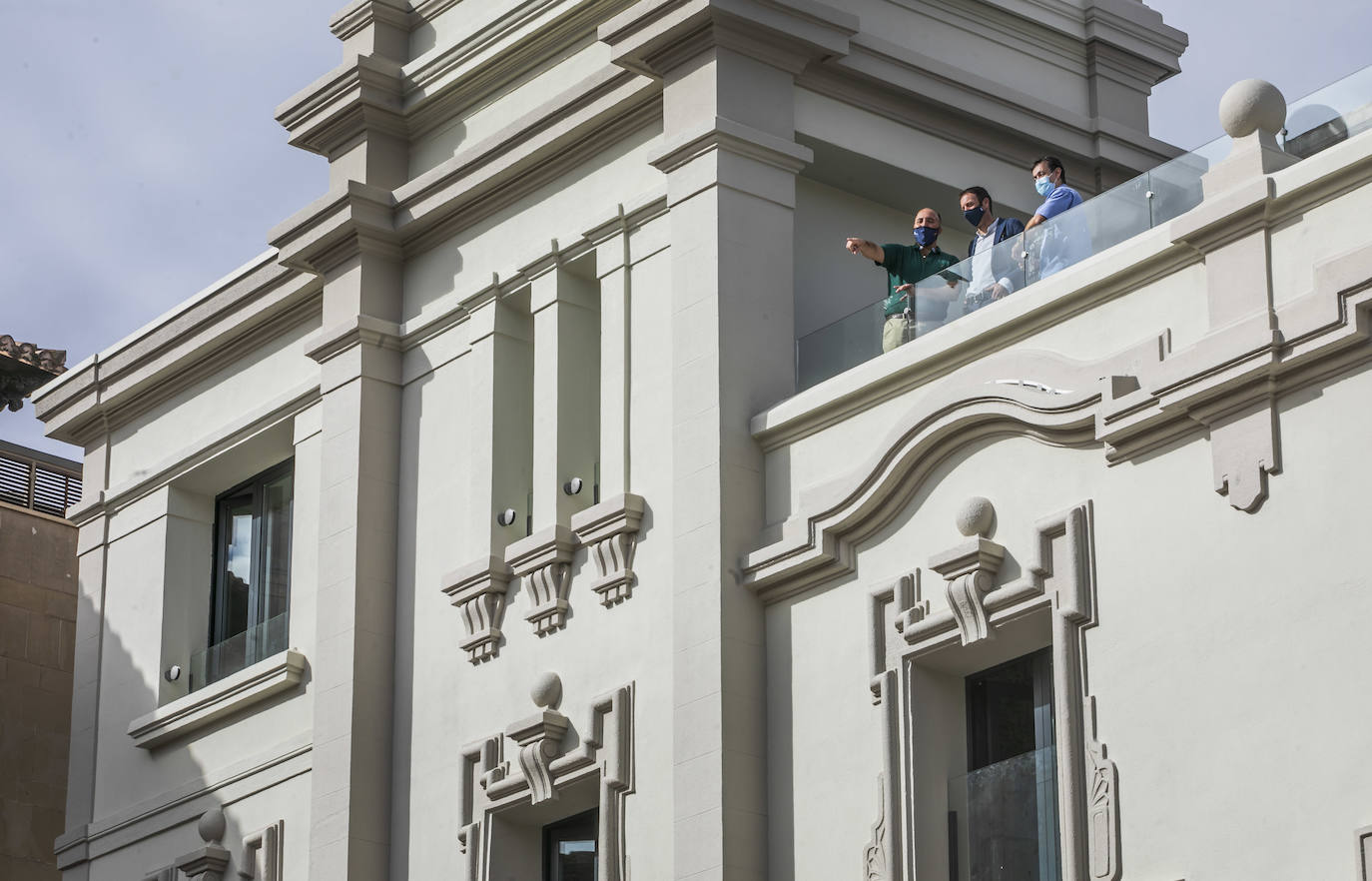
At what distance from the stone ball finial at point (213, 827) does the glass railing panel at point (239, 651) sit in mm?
→ 1651

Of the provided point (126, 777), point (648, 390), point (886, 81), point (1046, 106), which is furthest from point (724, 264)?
point (126, 777)

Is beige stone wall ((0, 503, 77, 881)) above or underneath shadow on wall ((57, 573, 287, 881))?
above

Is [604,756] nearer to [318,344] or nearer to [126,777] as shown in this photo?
[318,344]

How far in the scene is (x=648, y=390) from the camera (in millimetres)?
24500

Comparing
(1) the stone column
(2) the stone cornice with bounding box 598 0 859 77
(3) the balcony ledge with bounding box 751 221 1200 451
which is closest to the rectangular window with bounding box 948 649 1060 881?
(1) the stone column

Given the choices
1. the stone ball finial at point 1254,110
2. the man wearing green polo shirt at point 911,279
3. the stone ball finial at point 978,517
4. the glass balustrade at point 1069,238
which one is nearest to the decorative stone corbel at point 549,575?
the glass balustrade at point 1069,238

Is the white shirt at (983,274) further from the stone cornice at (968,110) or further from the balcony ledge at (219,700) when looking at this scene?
the balcony ledge at (219,700)

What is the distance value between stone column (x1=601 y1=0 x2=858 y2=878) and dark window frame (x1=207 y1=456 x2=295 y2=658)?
7.63 meters

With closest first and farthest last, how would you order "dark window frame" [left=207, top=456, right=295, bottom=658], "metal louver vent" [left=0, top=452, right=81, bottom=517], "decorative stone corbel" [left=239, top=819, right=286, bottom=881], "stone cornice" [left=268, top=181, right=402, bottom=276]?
"decorative stone corbel" [left=239, top=819, right=286, bottom=881] → "stone cornice" [left=268, top=181, right=402, bottom=276] → "dark window frame" [left=207, top=456, right=295, bottom=658] → "metal louver vent" [left=0, top=452, right=81, bottom=517]

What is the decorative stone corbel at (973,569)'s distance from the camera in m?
20.8

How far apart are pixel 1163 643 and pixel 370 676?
972 cm

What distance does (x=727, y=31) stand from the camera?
24391mm

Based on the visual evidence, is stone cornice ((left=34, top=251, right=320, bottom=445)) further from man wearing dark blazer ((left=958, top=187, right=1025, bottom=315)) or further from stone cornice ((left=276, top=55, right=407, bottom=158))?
man wearing dark blazer ((left=958, top=187, right=1025, bottom=315))

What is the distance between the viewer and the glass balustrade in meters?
19.6
